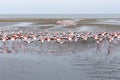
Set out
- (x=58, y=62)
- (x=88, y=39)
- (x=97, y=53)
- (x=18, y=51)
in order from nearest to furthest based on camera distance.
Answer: (x=58, y=62) < (x=97, y=53) < (x=18, y=51) < (x=88, y=39)

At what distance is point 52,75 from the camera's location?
19859 mm

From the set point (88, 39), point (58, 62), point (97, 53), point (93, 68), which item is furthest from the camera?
point (88, 39)

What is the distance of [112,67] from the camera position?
71.7 ft

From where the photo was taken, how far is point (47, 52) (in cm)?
2891

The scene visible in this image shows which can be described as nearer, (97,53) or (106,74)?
(106,74)

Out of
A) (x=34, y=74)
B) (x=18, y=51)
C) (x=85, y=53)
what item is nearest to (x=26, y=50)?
(x=18, y=51)

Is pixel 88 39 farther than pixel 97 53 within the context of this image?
Yes

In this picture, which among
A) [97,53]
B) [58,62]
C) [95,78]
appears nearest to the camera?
[95,78]

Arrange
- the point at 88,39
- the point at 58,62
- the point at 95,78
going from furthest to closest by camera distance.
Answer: the point at 88,39, the point at 58,62, the point at 95,78

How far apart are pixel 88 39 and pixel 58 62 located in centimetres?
1534

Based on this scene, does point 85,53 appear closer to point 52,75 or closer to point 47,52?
point 47,52

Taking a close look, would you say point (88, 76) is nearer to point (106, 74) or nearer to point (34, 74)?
point (106, 74)

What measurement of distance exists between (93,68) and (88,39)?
17.4 m

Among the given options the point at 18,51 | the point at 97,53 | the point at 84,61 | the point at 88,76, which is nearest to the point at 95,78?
the point at 88,76
